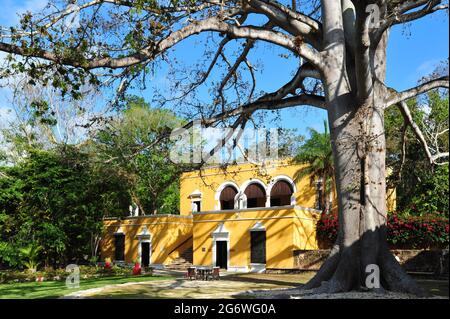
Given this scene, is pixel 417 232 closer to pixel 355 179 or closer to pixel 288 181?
pixel 288 181

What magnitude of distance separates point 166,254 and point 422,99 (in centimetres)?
2149

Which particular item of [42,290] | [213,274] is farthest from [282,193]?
[42,290]

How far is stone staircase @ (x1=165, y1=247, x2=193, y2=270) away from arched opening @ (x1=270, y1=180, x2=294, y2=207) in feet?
21.9

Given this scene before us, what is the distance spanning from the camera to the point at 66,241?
29719mm

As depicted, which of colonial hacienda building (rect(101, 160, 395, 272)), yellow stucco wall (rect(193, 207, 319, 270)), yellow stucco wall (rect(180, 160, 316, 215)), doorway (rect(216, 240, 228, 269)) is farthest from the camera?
yellow stucco wall (rect(180, 160, 316, 215))

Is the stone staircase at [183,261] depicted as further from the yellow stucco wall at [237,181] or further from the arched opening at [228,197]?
the arched opening at [228,197]

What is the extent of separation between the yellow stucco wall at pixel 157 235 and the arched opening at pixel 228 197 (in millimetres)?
2637

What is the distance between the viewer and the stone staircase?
31469 millimetres

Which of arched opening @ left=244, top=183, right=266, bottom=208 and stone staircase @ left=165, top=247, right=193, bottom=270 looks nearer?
stone staircase @ left=165, top=247, right=193, bottom=270

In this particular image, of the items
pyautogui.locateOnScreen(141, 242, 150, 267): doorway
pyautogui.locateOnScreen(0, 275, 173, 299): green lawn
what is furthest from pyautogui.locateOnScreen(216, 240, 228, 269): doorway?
pyautogui.locateOnScreen(0, 275, 173, 299): green lawn

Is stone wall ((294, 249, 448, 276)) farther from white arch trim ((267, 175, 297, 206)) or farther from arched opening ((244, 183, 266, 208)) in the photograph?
arched opening ((244, 183, 266, 208))

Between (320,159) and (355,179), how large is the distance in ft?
53.4

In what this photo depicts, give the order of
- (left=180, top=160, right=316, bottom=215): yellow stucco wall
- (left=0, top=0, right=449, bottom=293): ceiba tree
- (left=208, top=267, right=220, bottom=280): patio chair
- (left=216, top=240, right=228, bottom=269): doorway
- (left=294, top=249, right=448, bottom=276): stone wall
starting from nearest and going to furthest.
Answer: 1. (left=0, top=0, right=449, bottom=293): ceiba tree
2. (left=208, top=267, right=220, bottom=280): patio chair
3. (left=294, top=249, right=448, bottom=276): stone wall
4. (left=216, top=240, right=228, bottom=269): doorway
5. (left=180, top=160, right=316, bottom=215): yellow stucco wall
